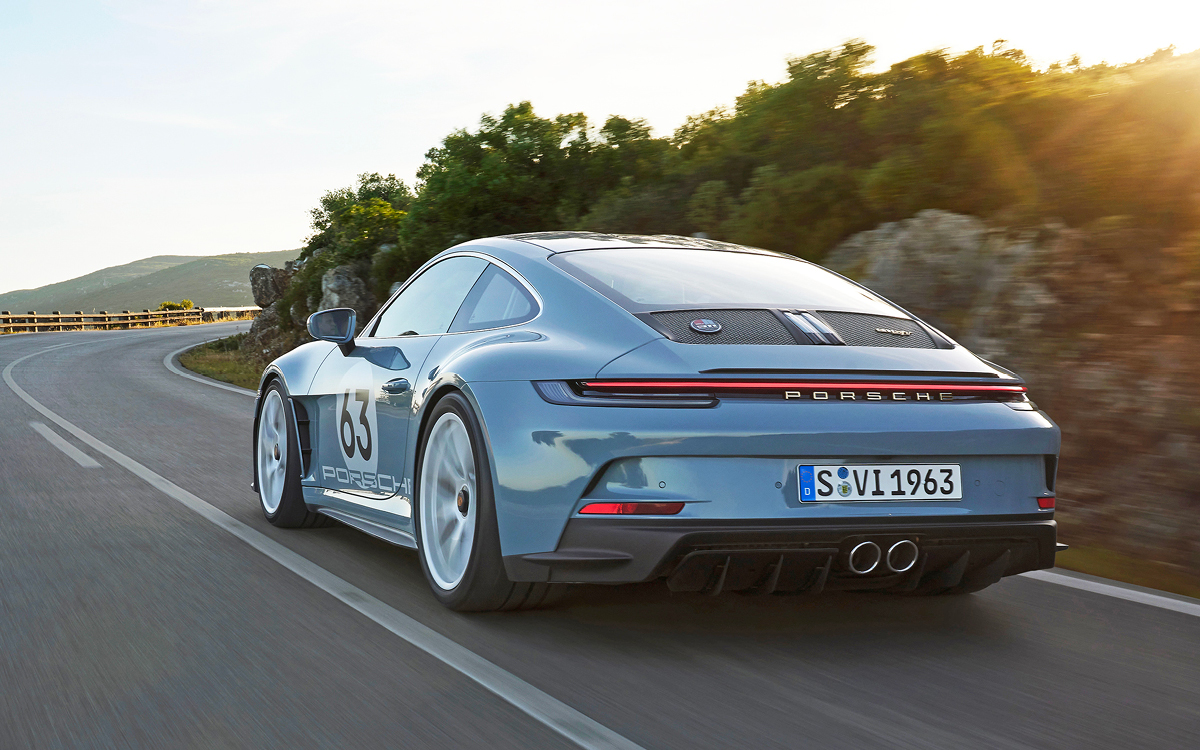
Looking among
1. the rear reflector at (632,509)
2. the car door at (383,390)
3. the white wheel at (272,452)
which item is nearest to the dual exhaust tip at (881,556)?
the rear reflector at (632,509)

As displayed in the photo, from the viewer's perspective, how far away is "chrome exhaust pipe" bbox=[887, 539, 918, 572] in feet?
11.4

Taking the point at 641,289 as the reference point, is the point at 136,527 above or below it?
below

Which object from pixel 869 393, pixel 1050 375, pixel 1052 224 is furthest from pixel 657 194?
pixel 869 393

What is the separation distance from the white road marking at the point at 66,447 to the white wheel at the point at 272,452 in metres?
2.62

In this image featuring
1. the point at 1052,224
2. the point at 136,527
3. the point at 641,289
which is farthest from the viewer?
the point at 1052,224

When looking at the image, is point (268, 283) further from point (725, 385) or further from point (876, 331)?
point (725, 385)

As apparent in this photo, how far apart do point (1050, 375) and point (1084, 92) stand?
3.74m

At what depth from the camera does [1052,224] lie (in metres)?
8.20

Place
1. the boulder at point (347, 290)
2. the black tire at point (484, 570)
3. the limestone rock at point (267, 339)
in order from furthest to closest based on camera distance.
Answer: the limestone rock at point (267, 339) < the boulder at point (347, 290) < the black tire at point (484, 570)

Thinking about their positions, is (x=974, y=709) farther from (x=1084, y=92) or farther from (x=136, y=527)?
(x=1084, y=92)

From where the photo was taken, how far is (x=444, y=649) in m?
3.64

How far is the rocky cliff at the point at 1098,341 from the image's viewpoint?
19.2 feet

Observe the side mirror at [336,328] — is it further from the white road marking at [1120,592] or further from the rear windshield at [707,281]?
the white road marking at [1120,592]

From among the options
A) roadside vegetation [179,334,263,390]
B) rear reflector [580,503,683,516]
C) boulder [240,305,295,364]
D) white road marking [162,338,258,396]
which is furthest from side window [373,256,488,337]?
boulder [240,305,295,364]
